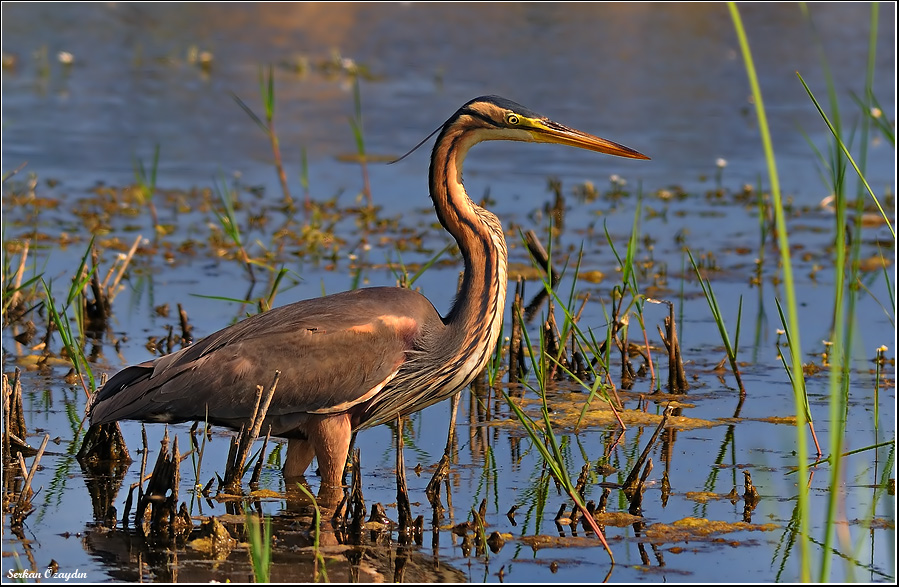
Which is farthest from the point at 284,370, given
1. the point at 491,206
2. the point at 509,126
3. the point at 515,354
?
the point at 491,206

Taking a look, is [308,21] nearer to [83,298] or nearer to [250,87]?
[250,87]

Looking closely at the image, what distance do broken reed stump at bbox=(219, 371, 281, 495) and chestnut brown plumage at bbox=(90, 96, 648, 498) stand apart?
0.69ft

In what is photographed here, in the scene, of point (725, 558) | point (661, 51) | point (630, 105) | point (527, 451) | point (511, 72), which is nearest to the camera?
point (725, 558)

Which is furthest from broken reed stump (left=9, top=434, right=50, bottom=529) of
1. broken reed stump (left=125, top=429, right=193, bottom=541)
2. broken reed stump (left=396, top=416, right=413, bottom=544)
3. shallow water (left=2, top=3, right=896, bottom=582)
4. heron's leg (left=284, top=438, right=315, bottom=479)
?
broken reed stump (left=396, top=416, right=413, bottom=544)

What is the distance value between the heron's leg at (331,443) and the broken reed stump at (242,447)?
32 centimetres

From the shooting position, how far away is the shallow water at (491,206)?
174 inches

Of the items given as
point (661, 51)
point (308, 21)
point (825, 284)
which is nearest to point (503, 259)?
point (825, 284)

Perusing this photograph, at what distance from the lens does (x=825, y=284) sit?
8.76m

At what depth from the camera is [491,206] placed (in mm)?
10867

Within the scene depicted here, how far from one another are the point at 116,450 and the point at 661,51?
573 inches

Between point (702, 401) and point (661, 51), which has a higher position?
point (661, 51)

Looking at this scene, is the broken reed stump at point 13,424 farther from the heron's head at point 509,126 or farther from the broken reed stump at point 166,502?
the heron's head at point 509,126

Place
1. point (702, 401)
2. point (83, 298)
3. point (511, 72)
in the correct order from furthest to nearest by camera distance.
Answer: point (511, 72) < point (83, 298) < point (702, 401)

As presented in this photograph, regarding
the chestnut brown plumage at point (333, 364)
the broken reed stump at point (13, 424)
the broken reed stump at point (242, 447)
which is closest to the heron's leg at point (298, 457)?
the chestnut brown plumage at point (333, 364)
